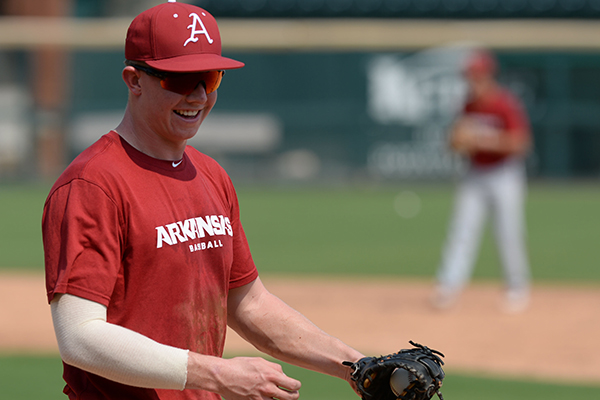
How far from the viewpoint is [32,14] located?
2447cm

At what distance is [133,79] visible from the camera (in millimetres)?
2162

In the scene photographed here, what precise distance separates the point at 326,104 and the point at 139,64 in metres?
19.0

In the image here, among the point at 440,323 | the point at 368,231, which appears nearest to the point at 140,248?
the point at 440,323

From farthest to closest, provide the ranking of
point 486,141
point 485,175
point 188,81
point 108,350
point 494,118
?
point 494,118 < point 485,175 < point 486,141 < point 188,81 < point 108,350

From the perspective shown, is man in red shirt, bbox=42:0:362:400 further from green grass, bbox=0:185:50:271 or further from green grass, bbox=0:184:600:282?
green grass, bbox=0:185:50:271

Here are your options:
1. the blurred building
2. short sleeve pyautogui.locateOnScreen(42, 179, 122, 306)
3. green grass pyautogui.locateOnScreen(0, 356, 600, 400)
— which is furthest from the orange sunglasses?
the blurred building

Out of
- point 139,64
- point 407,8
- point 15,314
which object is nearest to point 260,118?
point 407,8

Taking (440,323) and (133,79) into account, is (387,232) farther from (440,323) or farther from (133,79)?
(133,79)

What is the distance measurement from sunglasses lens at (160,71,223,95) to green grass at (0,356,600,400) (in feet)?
11.5

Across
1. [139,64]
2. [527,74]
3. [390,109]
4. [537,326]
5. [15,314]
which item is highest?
[527,74]

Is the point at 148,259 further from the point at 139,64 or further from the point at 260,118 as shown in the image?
the point at 260,118

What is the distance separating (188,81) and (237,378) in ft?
2.63

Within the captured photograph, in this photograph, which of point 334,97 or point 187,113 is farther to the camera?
point 334,97

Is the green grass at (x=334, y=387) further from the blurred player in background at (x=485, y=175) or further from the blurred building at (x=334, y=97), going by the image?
the blurred building at (x=334, y=97)
